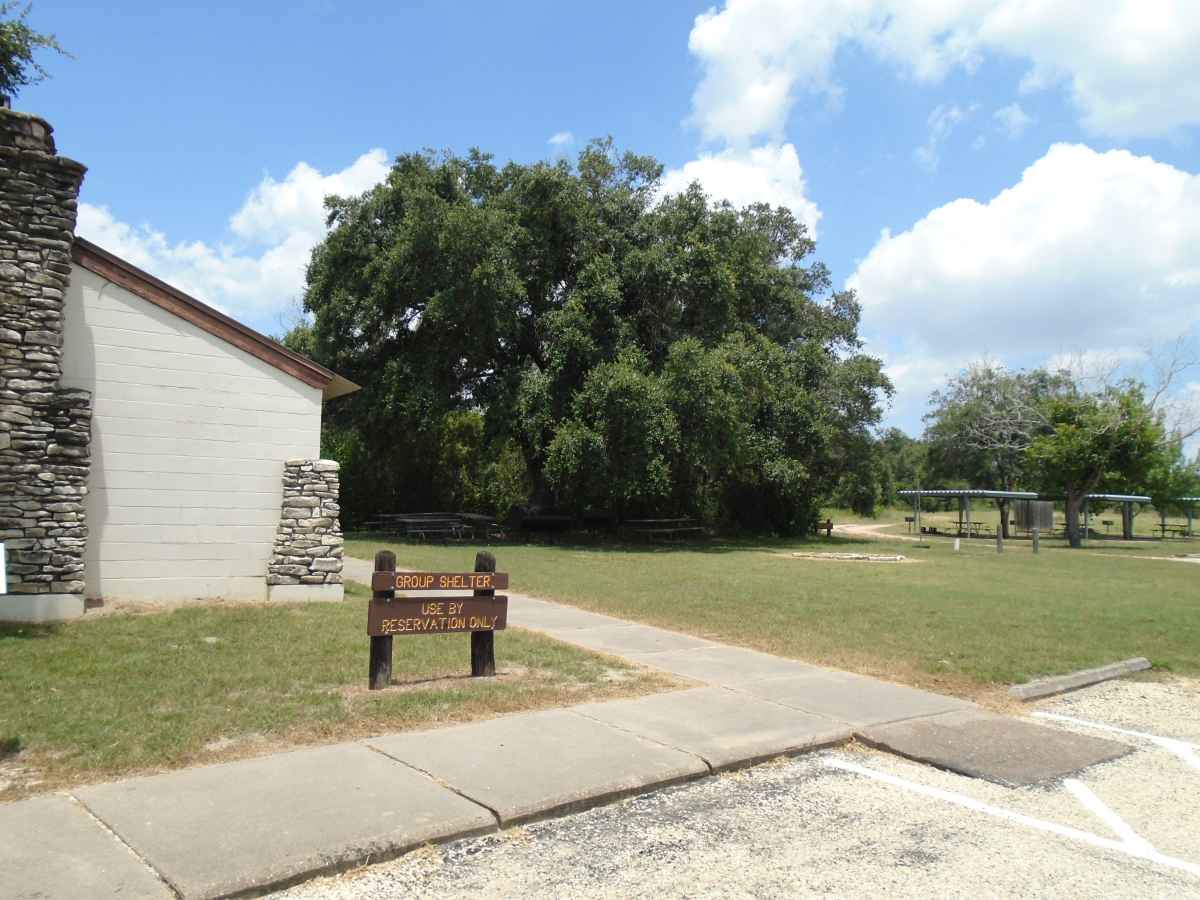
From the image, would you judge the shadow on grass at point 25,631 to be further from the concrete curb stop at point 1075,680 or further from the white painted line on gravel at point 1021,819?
the concrete curb stop at point 1075,680

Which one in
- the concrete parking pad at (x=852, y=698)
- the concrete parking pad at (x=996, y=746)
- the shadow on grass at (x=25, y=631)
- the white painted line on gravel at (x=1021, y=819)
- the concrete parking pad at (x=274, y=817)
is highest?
the shadow on grass at (x=25, y=631)

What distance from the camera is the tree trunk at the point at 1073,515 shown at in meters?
37.2

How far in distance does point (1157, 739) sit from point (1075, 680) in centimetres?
190

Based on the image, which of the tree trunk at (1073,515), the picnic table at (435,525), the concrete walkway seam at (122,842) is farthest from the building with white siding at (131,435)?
the tree trunk at (1073,515)

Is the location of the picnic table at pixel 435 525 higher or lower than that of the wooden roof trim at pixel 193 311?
lower

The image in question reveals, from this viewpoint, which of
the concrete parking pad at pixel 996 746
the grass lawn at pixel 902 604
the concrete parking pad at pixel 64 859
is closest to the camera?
the concrete parking pad at pixel 64 859

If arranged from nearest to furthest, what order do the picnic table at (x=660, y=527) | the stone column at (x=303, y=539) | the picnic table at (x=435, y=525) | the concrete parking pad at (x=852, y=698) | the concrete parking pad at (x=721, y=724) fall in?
the concrete parking pad at (x=721, y=724) < the concrete parking pad at (x=852, y=698) < the stone column at (x=303, y=539) < the picnic table at (x=435, y=525) < the picnic table at (x=660, y=527)

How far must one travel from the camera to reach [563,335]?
26.5 m

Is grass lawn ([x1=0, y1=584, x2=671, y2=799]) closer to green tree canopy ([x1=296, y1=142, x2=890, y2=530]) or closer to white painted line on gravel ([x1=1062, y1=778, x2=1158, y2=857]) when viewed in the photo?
white painted line on gravel ([x1=1062, y1=778, x2=1158, y2=857])

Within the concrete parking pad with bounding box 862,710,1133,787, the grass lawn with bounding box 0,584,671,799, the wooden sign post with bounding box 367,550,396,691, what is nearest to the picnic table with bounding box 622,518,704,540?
the grass lawn with bounding box 0,584,671,799

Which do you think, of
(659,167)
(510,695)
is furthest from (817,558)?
(510,695)

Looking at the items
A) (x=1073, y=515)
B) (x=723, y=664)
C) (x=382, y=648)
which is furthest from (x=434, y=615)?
(x=1073, y=515)

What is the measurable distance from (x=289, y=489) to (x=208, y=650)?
12.9 ft

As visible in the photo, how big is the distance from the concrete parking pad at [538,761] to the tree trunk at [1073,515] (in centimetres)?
3584
